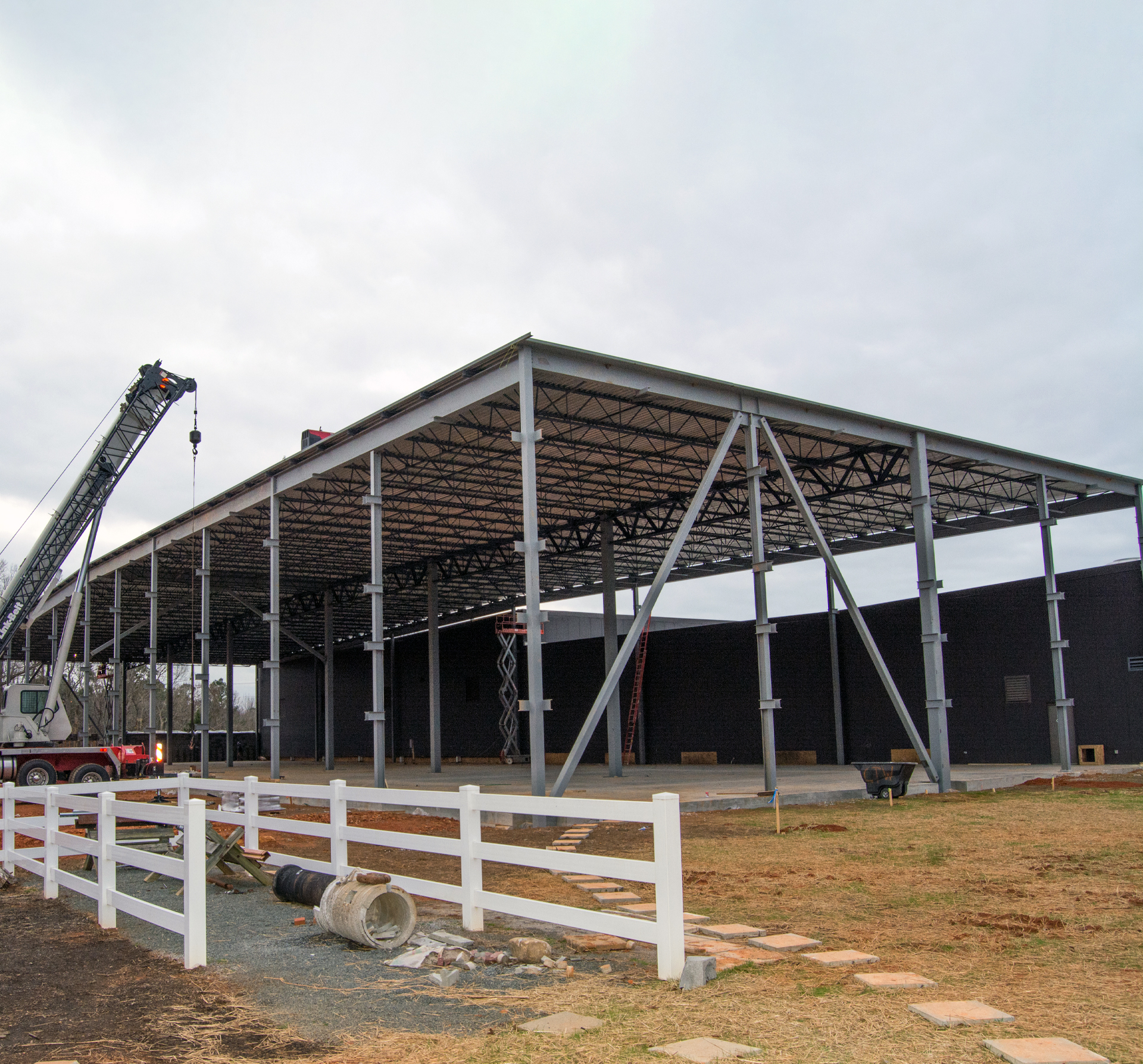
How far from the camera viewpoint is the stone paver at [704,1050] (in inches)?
200

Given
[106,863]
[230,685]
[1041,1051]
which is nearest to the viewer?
[1041,1051]

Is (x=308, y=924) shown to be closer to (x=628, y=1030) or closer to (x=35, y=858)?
(x=628, y=1030)

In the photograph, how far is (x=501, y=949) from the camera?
784 cm

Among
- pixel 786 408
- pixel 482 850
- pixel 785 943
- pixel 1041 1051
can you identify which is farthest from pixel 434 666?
pixel 1041 1051

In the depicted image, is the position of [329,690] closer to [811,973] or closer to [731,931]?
[731,931]

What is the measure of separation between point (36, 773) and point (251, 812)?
20422mm

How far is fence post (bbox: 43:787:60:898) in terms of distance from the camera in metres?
11.4

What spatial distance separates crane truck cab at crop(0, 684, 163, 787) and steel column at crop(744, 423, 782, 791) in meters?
18.5

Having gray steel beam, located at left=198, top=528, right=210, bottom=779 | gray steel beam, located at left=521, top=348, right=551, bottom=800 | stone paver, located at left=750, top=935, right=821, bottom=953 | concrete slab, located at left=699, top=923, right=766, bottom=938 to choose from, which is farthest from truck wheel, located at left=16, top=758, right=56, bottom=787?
stone paver, located at left=750, top=935, right=821, bottom=953

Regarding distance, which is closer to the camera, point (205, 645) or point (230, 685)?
point (205, 645)

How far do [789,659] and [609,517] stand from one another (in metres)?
9.45

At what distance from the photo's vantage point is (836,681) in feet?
112

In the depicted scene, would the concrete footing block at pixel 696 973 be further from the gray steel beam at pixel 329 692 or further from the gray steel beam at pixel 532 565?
the gray steel beam at pixel 329 692

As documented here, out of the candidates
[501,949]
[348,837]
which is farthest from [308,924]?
[501,949]
